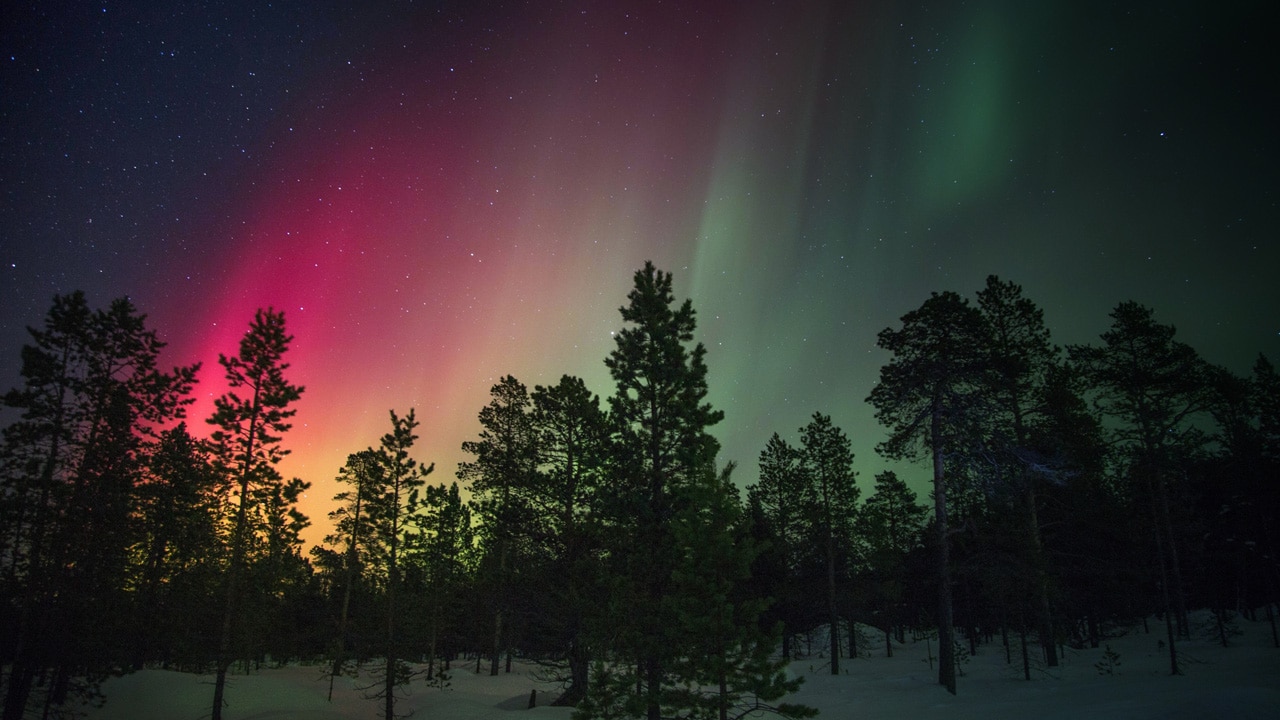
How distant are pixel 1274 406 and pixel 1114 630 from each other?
2248cm

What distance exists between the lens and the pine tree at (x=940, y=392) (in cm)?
2100

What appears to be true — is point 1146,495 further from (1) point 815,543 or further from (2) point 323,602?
(2) point 323,602

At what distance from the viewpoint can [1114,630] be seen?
43031 millimetres

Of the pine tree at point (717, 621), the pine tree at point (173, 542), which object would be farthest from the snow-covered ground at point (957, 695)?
the pine tree at point (717, 621)

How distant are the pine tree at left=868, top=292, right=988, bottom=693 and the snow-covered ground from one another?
3155 millimetres

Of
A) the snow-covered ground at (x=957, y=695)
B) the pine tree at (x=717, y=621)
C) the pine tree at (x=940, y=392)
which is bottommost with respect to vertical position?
the snow-covered ground at (x=957, y=695)

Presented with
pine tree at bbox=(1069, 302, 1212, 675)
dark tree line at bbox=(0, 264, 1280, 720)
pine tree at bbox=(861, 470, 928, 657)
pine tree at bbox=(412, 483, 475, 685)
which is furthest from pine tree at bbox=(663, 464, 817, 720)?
pine tree at bbox=(861, 470, 928, 657)

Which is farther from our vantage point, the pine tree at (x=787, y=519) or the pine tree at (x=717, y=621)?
the pine tree at (x=787, y=519)

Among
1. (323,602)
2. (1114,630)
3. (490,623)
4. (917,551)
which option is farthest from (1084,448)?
(323,602)

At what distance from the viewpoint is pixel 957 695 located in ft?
69.3

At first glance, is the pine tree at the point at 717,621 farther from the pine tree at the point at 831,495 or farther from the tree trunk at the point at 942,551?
the pine tree at the point at 831,495

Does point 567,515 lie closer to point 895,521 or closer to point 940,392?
point 940,392

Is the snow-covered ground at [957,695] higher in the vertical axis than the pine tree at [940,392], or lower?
lower

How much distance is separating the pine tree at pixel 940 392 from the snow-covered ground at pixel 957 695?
315cm
